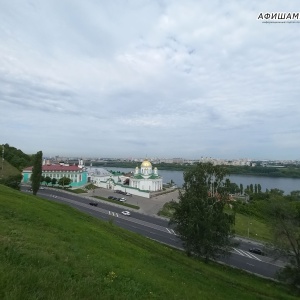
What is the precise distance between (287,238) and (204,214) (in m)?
5.44

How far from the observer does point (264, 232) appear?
38.9 m

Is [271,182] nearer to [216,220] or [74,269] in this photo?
[216,220]

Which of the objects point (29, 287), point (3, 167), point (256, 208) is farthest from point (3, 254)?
point (3, 167)

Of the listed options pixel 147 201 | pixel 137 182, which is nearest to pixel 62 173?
pixel 137 182

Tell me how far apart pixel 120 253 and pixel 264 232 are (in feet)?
107

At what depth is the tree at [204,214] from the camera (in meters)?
20.0

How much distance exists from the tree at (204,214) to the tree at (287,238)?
333cm

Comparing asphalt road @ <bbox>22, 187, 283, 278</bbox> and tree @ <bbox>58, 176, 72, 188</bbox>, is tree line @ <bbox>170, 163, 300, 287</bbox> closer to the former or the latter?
asphalt road @ <bbox>22, 187, 283, 278</bbox>

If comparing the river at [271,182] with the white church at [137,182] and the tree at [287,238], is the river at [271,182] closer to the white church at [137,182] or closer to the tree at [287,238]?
the white church at [137,182]

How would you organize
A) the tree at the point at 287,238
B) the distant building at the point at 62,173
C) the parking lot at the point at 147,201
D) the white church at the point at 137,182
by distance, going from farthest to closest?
1. the distant building at the point at 62,173
2. the white church at the point at 137,182
3. the parking lot at the point at 147,201
4. the tree at the point at 287,238

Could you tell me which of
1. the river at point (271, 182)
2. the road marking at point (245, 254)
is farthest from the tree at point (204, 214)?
the river at point (271, 182)

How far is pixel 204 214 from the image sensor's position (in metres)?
20.0

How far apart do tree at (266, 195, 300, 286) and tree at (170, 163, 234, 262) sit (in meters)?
3.33

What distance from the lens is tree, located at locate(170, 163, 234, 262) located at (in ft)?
65.7
